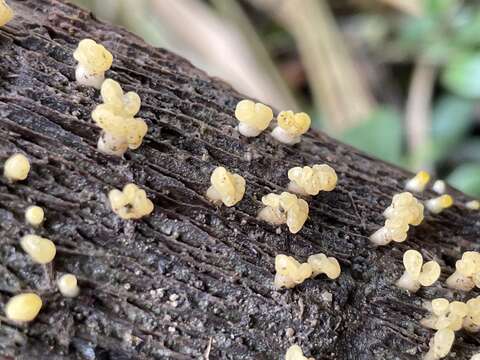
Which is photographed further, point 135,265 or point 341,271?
point 341,271

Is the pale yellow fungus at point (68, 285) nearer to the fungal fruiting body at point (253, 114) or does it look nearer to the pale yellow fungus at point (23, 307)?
the pale yellow fungus at point (23, 307)

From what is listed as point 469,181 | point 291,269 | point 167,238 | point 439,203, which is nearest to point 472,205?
point 439,203

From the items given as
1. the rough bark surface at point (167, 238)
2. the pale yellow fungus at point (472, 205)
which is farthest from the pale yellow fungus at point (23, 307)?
the pale yellow fungus at point (472, 205)

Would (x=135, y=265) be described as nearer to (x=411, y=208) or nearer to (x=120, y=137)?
(x=120, y=137)

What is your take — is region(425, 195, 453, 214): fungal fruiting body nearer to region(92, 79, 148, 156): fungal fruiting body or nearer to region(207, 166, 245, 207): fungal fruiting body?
region(207, 166, 245, 207): fungal fruiting body

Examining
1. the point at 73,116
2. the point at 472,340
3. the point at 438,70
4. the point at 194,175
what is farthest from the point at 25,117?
the point at 438,70

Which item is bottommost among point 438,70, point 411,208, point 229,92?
point 411,208
